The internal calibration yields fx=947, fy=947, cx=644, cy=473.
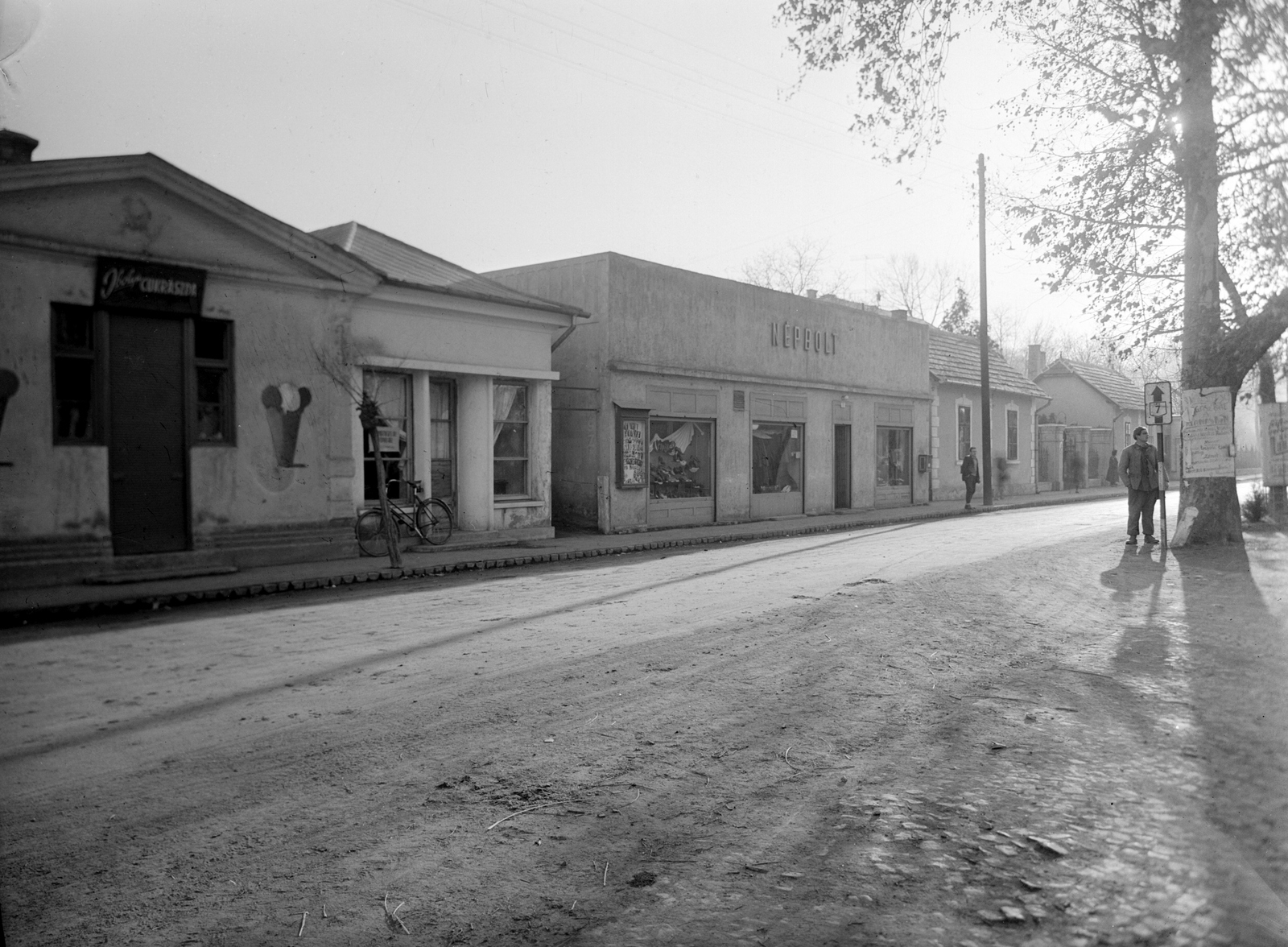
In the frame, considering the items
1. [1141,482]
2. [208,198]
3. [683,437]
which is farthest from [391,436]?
[1141,482]

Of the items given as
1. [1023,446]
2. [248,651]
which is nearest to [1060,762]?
[248,651]

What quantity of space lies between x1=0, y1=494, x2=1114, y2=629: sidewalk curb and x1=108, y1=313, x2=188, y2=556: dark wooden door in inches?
78.5

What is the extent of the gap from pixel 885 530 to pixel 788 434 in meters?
5.62

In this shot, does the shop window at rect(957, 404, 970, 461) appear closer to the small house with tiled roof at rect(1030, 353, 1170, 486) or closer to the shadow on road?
the small house with tiled roof at rect(1030, 353, 1170, 486)

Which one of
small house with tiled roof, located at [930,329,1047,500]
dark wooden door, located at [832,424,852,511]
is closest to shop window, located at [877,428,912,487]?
small house with tiled roof, located at [930,329,1047,500]

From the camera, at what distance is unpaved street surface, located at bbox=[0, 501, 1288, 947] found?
3.33m

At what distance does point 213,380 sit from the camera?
13.8 meters

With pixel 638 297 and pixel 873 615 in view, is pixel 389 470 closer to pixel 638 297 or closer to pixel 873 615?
pixel 638 297

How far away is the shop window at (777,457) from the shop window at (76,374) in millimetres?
15678

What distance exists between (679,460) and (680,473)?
31 cm

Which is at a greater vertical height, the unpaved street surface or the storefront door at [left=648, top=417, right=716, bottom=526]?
the storefront door at [left=648, top=417, right=716, bottom=526]

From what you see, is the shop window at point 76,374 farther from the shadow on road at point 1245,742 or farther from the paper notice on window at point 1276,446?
the paper notice on window at point 1276,446

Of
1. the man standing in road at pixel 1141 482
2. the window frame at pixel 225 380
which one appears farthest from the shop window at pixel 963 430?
the window frame at pixel 225 380

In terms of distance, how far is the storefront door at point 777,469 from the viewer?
2462 centimetres
